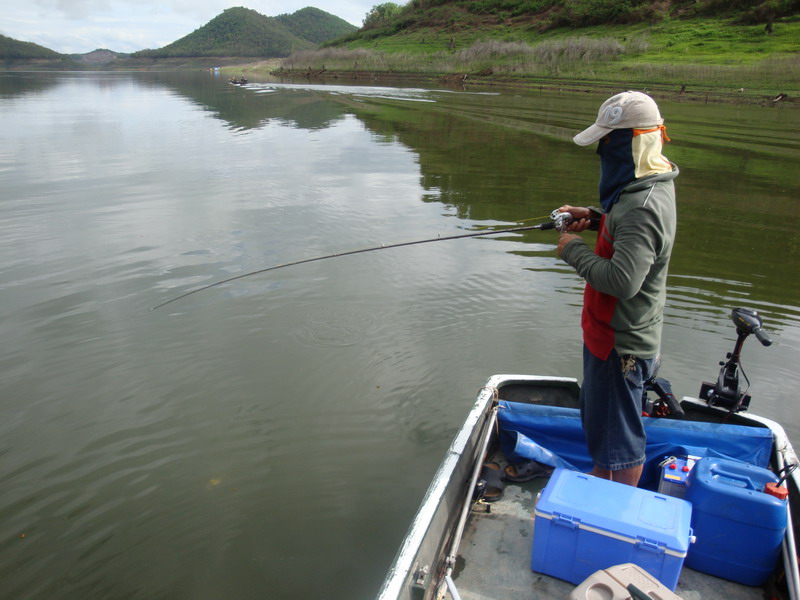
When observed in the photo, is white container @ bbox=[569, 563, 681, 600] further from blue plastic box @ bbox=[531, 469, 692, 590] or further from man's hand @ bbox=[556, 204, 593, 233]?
man's hand @ bbox=[556, 204, 593, 233]

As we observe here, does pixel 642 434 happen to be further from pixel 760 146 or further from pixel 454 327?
pixel 760 146

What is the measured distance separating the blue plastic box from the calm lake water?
1.27 meters

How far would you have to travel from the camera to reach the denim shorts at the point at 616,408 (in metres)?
2.79

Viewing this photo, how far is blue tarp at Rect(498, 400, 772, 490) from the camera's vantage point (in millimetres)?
3260

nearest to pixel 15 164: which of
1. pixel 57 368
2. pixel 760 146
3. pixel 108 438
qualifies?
pixel 57 368

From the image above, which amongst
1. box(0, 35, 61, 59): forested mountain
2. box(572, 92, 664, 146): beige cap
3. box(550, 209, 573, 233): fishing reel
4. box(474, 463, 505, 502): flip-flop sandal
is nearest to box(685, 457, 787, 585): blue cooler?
box(474, 463, 505, 502): flip-flop sandal

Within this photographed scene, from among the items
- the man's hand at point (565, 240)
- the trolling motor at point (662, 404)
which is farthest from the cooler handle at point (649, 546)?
the man's hand at point (565, 240)

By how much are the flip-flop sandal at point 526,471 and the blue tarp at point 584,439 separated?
5cm

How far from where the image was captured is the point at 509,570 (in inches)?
110

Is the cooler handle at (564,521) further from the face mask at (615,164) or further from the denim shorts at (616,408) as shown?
the face mask at (615,164)

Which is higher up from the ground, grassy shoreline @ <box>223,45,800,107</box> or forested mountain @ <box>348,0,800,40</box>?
forested mountain @ <box>348,0,800,40</box>

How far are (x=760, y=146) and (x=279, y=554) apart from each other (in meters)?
18.9

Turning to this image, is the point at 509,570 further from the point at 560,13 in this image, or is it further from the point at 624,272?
the point at 560,13

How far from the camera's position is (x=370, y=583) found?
335 cm
